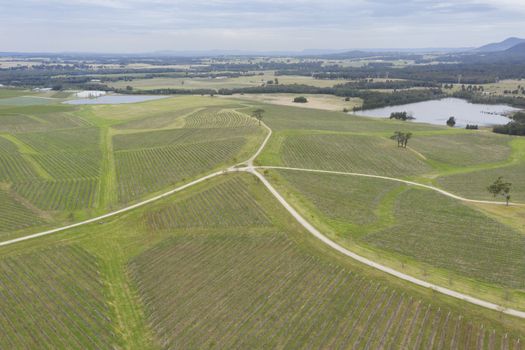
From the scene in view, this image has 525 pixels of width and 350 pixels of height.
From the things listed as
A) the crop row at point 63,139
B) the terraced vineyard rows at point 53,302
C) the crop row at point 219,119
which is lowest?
the terraced vineyard rows at point 53,302

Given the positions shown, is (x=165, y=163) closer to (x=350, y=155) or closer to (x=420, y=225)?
(x=350, y=155)

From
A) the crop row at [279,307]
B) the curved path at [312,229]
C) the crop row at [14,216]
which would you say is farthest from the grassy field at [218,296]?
the crop row at [14,216]

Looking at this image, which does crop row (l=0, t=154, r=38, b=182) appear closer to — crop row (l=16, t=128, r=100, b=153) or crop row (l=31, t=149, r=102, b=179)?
crop row (l=31, t=149, r=102, b=179)

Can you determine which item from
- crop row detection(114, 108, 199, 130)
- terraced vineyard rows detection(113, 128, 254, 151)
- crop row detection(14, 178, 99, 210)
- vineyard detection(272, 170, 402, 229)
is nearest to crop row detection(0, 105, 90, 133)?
crop row detection(114, 108, 199, 130)

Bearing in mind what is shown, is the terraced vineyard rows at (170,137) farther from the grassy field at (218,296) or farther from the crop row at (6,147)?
the grassy field at (218,296)

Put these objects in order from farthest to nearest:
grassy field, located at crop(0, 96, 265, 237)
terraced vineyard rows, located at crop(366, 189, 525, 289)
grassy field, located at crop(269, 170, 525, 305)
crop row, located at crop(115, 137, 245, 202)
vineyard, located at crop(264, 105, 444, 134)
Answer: vineyard, located at crop(264, 105, 444, 134), crop row, located at crop(115, 137, 245, 202), grassy field, located at crop(0, 96, 265, 237), terraced vineyard rows, located at crop(366, 189, 525, 289), grassy field, located at crop(269, 170, 525, 305)

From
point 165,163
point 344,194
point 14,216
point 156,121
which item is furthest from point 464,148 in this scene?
point 14,216

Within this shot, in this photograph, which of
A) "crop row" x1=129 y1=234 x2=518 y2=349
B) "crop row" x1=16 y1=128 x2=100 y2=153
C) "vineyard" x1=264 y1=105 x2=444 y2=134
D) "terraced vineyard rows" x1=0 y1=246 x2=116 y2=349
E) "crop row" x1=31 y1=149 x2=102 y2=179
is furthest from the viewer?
"vineyard" x1=264 y1=105 x2=444 y2=134
